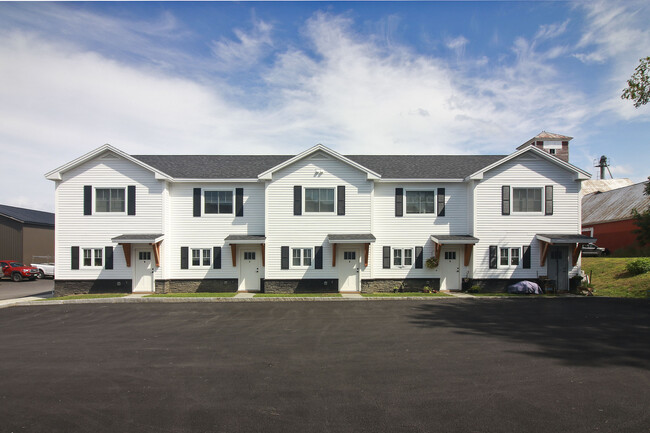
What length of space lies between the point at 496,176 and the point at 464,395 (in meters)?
16.7

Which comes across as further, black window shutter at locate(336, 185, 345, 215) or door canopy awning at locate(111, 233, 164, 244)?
black window shutter at locate(336, 185, 345, 215)

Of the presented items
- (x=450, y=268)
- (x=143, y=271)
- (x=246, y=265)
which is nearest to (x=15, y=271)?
(x=143, y=271)

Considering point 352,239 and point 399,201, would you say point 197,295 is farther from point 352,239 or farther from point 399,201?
point 399,201

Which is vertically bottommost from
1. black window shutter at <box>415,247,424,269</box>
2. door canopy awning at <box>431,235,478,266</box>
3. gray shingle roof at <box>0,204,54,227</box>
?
black window shutter at <box>415,247,424,269</box>

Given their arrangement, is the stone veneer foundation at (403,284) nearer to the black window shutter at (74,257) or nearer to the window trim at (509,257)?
the window trim at (509,257)

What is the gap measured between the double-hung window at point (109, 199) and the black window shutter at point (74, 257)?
7.77 feet

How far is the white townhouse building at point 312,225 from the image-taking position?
1995 centimetres

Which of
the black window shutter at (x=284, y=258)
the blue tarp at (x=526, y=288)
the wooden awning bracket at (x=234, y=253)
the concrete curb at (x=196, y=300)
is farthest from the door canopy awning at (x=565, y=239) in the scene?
the wooden awning bracket at (x=234, y=253)

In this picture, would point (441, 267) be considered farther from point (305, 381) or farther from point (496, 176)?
point (305, 381)

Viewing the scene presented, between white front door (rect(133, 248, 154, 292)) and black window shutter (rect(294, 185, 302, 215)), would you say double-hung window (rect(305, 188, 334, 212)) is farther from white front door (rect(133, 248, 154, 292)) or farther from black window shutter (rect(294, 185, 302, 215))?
white front door (rect(133, 248, 154, 292))

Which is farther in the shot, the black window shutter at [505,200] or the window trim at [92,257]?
the black window shutter at [505,200]

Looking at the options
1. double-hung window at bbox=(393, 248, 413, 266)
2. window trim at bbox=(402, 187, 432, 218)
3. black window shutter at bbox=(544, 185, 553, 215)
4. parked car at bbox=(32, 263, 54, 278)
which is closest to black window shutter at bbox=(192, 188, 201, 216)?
double-hung window at bbox=(393, 248, 413, 266)

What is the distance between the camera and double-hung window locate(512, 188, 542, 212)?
821 inches

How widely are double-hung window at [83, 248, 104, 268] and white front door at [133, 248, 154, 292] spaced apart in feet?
6.23
